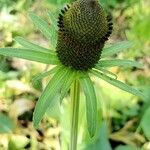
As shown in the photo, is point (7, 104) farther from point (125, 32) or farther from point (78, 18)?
point (78, 18)

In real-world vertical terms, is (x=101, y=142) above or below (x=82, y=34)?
below

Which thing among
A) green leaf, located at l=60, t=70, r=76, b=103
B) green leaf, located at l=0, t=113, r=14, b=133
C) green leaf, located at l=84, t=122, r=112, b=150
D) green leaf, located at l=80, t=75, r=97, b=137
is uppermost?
green leaf, located at l=60, t=70, r=76, b=103

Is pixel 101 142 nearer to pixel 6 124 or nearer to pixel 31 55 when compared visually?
pixel 6 124

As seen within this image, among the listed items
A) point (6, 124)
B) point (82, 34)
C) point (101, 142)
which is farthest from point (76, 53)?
point (6, 124)

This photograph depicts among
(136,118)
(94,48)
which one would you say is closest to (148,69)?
(136,118)

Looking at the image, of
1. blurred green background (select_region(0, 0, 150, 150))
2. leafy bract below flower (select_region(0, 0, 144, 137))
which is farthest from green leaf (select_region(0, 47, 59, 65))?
blurred green background (select_region(0, 0, 150, 150))

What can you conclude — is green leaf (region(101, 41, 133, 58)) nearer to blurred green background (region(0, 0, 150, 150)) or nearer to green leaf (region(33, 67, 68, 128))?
green leaf (region(33, 67, 68, 128))

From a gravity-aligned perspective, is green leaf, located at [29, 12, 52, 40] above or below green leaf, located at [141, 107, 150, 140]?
above

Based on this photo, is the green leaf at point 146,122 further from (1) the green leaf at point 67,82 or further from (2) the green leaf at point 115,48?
(1) the green leaf at point 67,82
